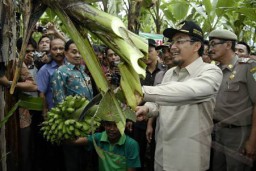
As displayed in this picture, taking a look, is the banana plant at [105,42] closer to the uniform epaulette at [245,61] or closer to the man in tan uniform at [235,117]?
the man in tan uniform at [235,117]

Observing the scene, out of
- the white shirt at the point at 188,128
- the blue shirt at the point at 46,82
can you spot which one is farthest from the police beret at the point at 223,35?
the blue shirt at the point at 46,82

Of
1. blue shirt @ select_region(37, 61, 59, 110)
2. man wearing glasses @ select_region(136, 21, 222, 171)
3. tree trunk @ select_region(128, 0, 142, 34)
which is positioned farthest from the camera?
tree trunk @ select_region(128, 0, 142, 34)

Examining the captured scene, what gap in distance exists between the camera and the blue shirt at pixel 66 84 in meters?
2.92

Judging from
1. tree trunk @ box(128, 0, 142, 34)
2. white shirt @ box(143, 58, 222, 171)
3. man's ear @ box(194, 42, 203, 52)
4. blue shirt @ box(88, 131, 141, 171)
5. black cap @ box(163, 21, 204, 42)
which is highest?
tree trunk @ box(128, 0, 142, 34)

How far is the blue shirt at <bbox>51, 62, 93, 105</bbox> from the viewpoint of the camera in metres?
2.92

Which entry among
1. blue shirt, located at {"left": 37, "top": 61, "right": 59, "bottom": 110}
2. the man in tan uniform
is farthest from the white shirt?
blue shirt, located at {"left": 37, "top": 61, "right": 59, "bottom": 110}

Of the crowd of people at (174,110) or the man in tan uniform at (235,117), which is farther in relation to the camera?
the man in tan uniform at (235,117)

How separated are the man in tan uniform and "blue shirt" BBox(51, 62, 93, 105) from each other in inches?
45.4

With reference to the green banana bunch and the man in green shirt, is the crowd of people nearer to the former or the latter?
the man in green shirt

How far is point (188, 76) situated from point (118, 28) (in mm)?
1292

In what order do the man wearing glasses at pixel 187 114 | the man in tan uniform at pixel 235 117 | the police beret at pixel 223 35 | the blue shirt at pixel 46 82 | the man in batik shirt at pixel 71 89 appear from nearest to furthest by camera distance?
1. the man wearing glasses at pixel 187 114
2. the man in tan uniform at pixel 235 117
3. the man in batik shirt at pixel 71 89
4. the police beret at pixel 223 35
5. the blue shirt at pixel 46 82

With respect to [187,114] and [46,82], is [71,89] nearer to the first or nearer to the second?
[46,82]

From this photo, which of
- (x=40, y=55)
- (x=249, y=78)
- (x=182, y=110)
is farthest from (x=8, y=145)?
(x=40, y=55)

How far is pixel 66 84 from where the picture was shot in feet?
9.64
